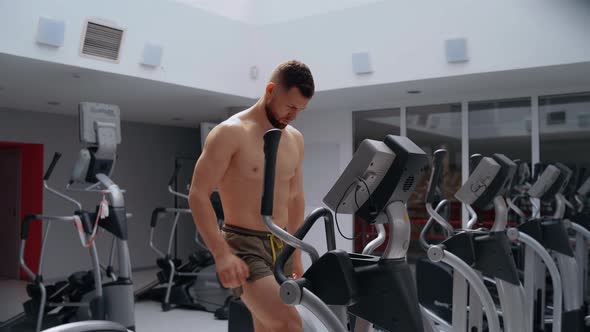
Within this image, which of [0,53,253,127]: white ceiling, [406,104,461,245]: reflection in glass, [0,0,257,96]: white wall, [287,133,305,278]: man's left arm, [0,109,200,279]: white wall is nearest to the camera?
[287,133,305,278]: man's left arm

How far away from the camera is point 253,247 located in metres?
2.12

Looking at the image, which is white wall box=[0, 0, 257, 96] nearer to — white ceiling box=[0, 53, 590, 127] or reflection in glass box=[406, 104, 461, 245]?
white ceiling box=[0, 53, 590, 127]

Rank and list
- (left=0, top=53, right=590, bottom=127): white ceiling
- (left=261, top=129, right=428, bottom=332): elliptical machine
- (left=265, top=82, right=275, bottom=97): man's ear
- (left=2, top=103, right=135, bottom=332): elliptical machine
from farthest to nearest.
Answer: (left=0, top=53, right=590, bottom=127): white ceiling
(left=2, top=103, right=135, bottom=332): elliptical machine
(left=265, top=82, right=275, bottom=97): man's ear
(left=261, top=129, right=428, bottom=332): elliptical machine

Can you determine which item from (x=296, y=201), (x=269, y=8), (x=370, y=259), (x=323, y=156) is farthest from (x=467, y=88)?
(x=370, y=259)

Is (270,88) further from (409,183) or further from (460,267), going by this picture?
(460,267)

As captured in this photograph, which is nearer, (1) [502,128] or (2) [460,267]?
(2) [460,267]

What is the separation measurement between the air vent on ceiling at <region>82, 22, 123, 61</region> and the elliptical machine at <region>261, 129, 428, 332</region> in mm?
3931

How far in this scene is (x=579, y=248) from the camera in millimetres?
4176

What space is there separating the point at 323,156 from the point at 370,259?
5986 millimetres

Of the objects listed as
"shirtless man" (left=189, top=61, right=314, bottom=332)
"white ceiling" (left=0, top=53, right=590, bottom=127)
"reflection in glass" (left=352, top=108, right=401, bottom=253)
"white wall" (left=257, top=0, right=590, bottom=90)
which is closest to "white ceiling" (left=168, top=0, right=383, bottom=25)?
"white wall" (left=257, top=0, right=590, bottom=90)

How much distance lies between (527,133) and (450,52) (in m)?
1.59

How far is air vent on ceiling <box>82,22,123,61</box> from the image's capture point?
4930mm

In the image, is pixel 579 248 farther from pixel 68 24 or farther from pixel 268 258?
pixel 68 24

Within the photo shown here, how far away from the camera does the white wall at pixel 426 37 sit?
5.08 meters
